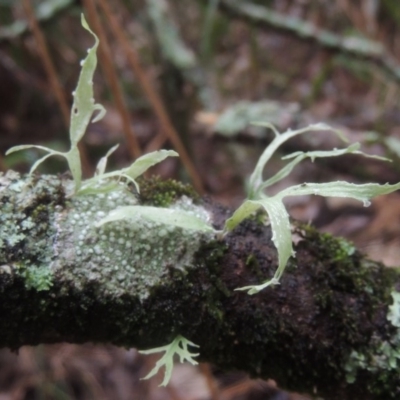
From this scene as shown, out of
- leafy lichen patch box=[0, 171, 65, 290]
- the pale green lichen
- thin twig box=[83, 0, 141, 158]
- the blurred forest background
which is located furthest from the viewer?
the blurred forest background

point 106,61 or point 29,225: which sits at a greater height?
point 106,61

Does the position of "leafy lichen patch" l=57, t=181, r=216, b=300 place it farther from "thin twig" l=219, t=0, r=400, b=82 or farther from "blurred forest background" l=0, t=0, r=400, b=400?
"thin twig" l=219, t=0, r=400, b=82

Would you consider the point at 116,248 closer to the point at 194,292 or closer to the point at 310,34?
the point at 194,292

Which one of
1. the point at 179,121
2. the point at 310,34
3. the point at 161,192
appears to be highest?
the point at 310,34

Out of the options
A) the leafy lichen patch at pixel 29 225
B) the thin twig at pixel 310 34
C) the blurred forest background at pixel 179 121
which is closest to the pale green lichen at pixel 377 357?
the leafy lichen patch at pixel 29 225

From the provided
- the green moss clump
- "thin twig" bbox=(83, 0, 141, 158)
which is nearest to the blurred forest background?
"thin twig" bbox=(83, 0, 141, 158)

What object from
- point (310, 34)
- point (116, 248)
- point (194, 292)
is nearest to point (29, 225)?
point (116, 248)

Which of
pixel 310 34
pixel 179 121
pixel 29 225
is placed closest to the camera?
pixel 29 225
